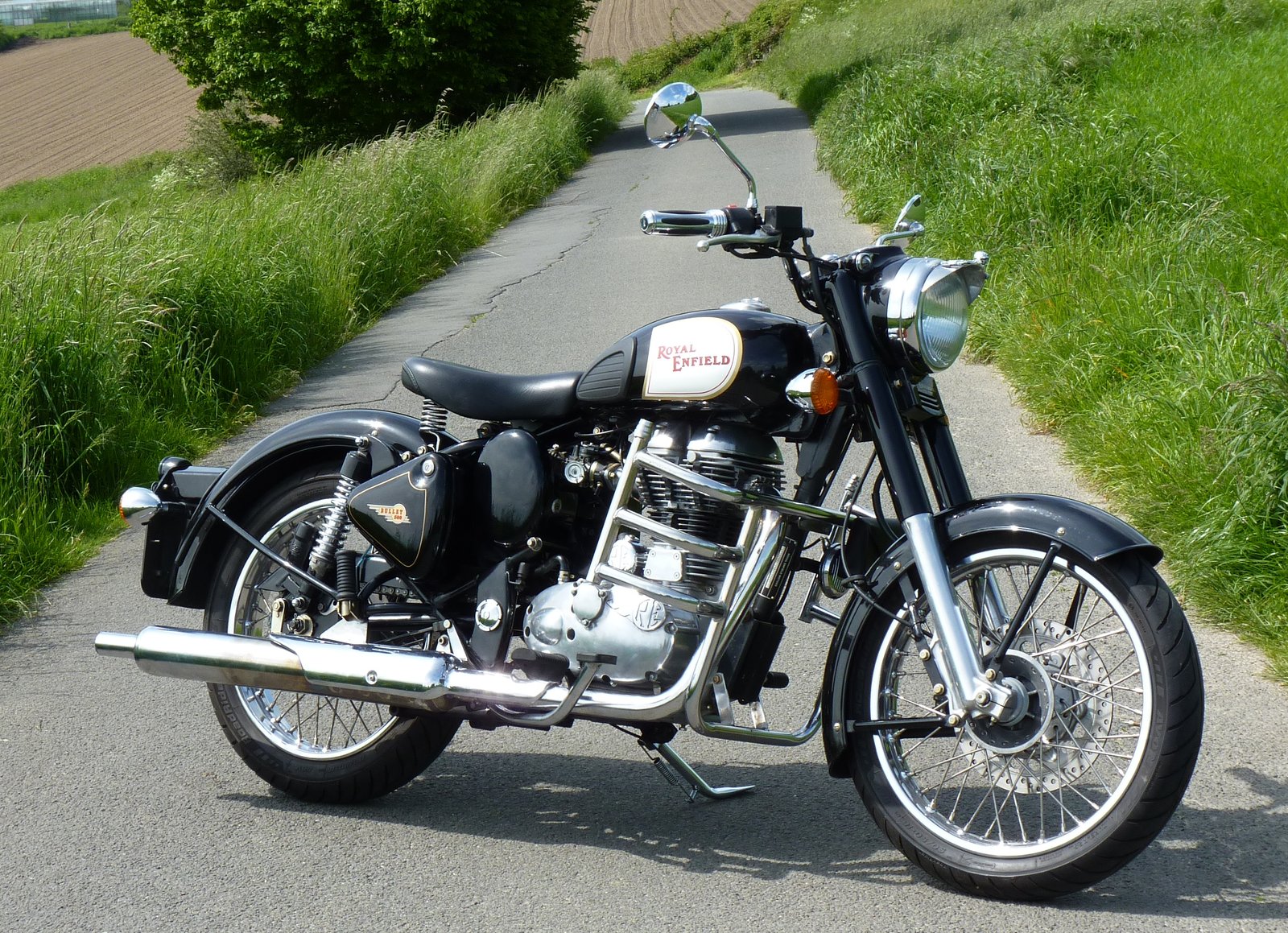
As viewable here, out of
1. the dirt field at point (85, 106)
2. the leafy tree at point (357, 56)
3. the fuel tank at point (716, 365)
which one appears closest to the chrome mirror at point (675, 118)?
the fuel tank at point (716, 365)

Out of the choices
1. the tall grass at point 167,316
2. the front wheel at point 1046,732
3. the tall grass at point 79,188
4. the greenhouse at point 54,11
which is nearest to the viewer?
the front wheel at point 1046,732

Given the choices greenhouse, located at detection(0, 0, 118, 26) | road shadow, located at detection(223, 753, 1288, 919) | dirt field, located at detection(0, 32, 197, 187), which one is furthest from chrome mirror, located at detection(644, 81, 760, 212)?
greenhouse, located at detection(0, 0, 118, 26)

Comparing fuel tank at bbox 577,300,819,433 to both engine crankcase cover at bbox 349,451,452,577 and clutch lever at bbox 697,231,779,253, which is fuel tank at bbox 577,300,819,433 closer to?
clutch lever at bbox 697,231,779,253

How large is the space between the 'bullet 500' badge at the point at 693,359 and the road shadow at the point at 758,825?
46.2 inches

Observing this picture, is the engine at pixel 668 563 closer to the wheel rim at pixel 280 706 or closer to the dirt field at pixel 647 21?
the wheel rim at pixel 280 706

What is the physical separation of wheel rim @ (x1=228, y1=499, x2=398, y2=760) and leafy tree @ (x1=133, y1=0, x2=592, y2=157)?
21.9 metres

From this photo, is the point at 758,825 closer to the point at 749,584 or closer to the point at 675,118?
the point at 749,584

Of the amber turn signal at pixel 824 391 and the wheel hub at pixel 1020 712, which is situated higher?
the amber turn signal at pixel 824 391

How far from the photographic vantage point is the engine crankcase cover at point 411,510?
3.30 meters

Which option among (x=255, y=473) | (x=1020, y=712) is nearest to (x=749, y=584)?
(x=1020, y=712)

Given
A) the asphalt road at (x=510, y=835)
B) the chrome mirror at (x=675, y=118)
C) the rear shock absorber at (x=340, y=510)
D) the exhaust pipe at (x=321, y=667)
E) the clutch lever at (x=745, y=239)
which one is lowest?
the asphalt road at (x=510, y=835)

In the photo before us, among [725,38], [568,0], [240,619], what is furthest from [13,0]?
[240,619]

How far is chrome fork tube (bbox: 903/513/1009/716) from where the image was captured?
9.22 feet

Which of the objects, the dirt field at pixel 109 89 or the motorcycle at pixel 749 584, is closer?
the motorcycle at pixel 749 584
